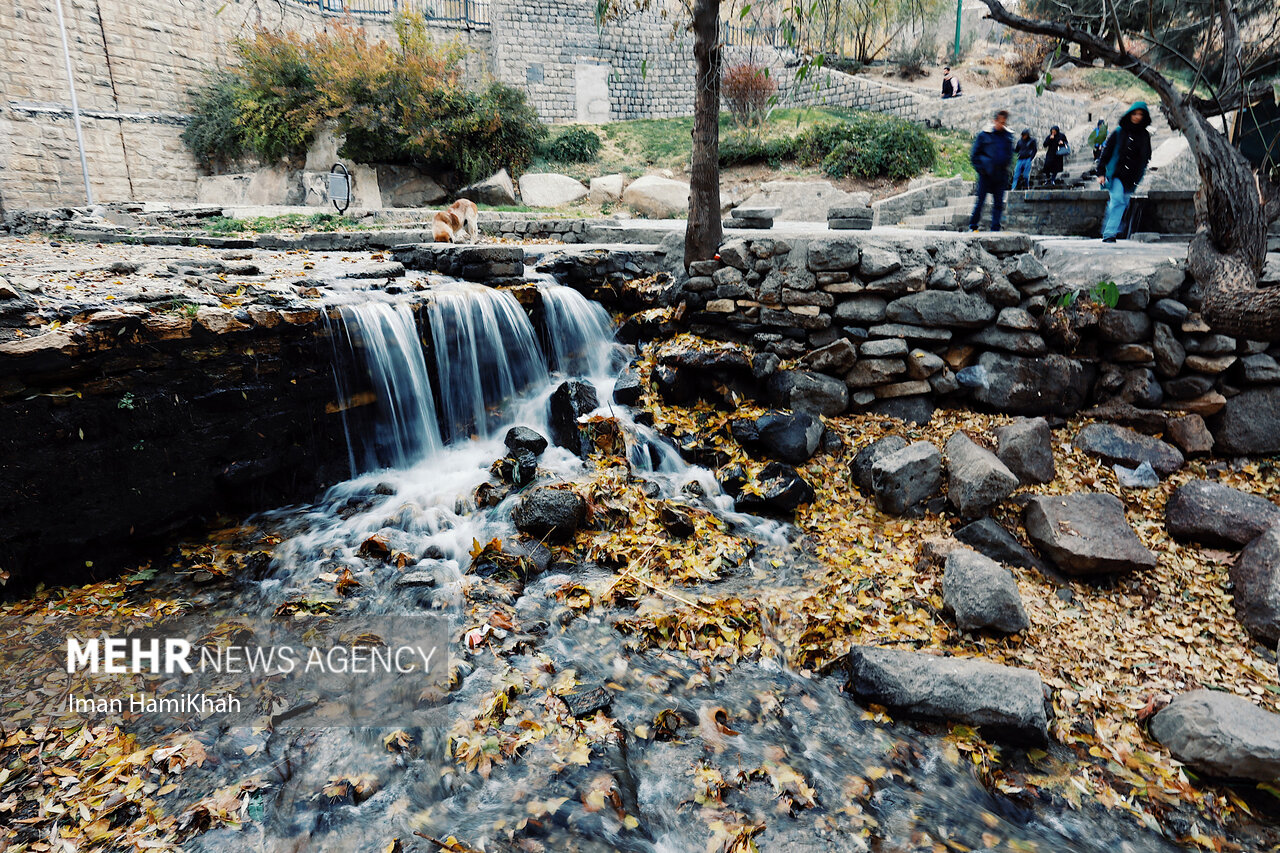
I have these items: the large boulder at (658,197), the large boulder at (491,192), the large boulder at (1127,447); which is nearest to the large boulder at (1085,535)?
the large boulder at (1127,447)

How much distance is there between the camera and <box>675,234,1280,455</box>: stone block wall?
233 inches

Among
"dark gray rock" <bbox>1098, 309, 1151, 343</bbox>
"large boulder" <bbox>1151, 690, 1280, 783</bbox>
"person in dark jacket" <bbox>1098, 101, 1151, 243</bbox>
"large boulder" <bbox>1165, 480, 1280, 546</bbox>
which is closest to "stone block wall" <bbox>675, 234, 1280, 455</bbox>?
"dark gray rock" <bbox>1098, 309, 1151, 343</bbox>

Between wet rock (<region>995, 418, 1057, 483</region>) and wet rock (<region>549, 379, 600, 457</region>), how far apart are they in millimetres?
3806

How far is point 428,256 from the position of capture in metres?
7.99

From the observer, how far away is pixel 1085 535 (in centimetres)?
469

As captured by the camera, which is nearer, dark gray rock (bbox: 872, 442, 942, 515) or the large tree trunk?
dark gray rock (bbox: 872, 442, 942, 515)

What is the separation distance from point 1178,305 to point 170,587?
866 centimetres

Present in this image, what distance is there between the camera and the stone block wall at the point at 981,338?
5910 millimetres

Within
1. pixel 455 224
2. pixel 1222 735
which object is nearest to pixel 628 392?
pixel 455 224

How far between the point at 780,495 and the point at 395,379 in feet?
12.1

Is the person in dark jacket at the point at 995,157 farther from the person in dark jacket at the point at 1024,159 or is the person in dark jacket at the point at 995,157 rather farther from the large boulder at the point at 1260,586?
the large boulder at the point at 1260,586

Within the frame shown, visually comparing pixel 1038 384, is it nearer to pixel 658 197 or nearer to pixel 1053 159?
pixel 1053 159

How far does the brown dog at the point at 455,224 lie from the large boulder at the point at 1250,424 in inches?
359

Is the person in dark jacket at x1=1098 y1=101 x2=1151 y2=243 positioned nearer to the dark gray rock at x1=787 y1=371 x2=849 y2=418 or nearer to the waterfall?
the dark gray rock at x1=787 y1=371 x2=849 y2=418
